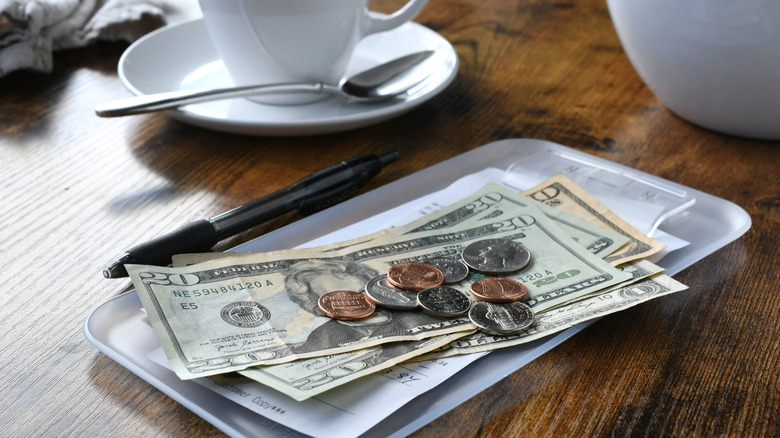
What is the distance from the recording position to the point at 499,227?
545 mm

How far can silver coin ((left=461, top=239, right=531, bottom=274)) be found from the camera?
49cm

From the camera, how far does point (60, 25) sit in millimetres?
913

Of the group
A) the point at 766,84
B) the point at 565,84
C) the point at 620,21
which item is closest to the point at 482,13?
the point at 565,84

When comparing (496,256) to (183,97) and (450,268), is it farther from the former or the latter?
(183,97)

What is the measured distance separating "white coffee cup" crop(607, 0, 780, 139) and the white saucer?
207 millimetres

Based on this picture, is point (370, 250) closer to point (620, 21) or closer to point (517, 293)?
point (517, 293)

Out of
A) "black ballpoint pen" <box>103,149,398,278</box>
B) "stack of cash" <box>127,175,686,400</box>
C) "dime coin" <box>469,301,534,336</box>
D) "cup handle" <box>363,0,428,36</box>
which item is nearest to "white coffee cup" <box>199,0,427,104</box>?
"cup handle" <box>363,0,428,36</box>

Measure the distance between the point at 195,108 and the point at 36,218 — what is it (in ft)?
0.64

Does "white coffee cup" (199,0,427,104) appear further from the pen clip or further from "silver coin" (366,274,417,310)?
"silver coin" (366,274,417,310)

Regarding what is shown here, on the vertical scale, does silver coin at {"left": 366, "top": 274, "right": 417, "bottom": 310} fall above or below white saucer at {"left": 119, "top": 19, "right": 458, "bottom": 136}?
below

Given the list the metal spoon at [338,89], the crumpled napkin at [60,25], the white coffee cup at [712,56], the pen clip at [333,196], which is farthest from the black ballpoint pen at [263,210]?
the crumpled napkin at [60,25]

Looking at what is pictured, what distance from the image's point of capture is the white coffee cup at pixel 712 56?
2.02 ft

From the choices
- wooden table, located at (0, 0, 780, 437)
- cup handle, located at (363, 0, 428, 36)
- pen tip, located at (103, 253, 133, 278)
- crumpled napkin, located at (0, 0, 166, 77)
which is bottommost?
wooden table, located at (0, 0, 780, 437)

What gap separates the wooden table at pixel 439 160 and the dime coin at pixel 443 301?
5 centimetres
